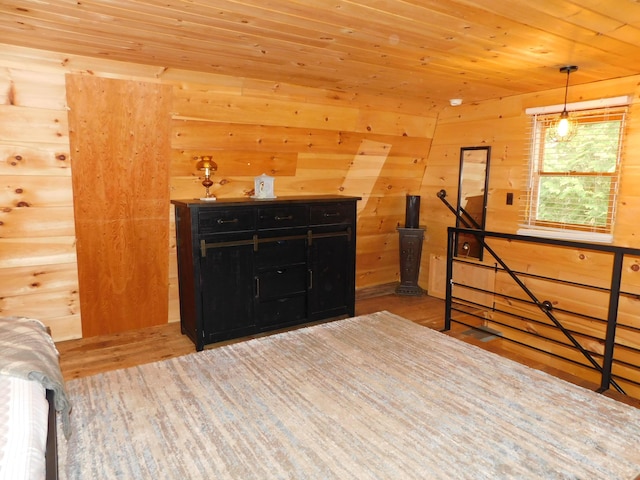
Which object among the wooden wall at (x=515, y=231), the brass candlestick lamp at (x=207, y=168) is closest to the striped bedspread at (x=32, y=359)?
the brass candlestick lamp at (x=207, y=168)

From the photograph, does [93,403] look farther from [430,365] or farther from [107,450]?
[430,365]

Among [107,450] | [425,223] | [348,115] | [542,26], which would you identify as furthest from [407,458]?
[425,223]

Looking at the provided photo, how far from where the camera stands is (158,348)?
3340mm


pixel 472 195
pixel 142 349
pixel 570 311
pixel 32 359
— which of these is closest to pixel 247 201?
pixel 142 349

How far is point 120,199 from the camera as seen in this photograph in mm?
3318

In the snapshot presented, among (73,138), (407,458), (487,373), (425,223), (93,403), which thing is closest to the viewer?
(407,458)

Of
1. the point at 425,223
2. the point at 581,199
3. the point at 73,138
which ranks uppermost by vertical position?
the point at 73,138

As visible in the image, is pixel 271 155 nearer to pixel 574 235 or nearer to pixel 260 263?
pixel 260 263

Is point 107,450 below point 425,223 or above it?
below

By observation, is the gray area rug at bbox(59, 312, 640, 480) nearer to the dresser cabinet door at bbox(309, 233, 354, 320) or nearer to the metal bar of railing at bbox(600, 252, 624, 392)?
the metal bar of railing at bbox(600, 252, 624, 392)

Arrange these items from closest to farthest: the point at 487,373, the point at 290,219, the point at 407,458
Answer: the point at 407,458 < the point at 487,373 < the point at 290,219

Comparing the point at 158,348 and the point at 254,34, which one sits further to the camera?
the point at 158,348

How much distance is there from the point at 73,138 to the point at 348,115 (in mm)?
2266

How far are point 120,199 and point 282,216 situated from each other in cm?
126
